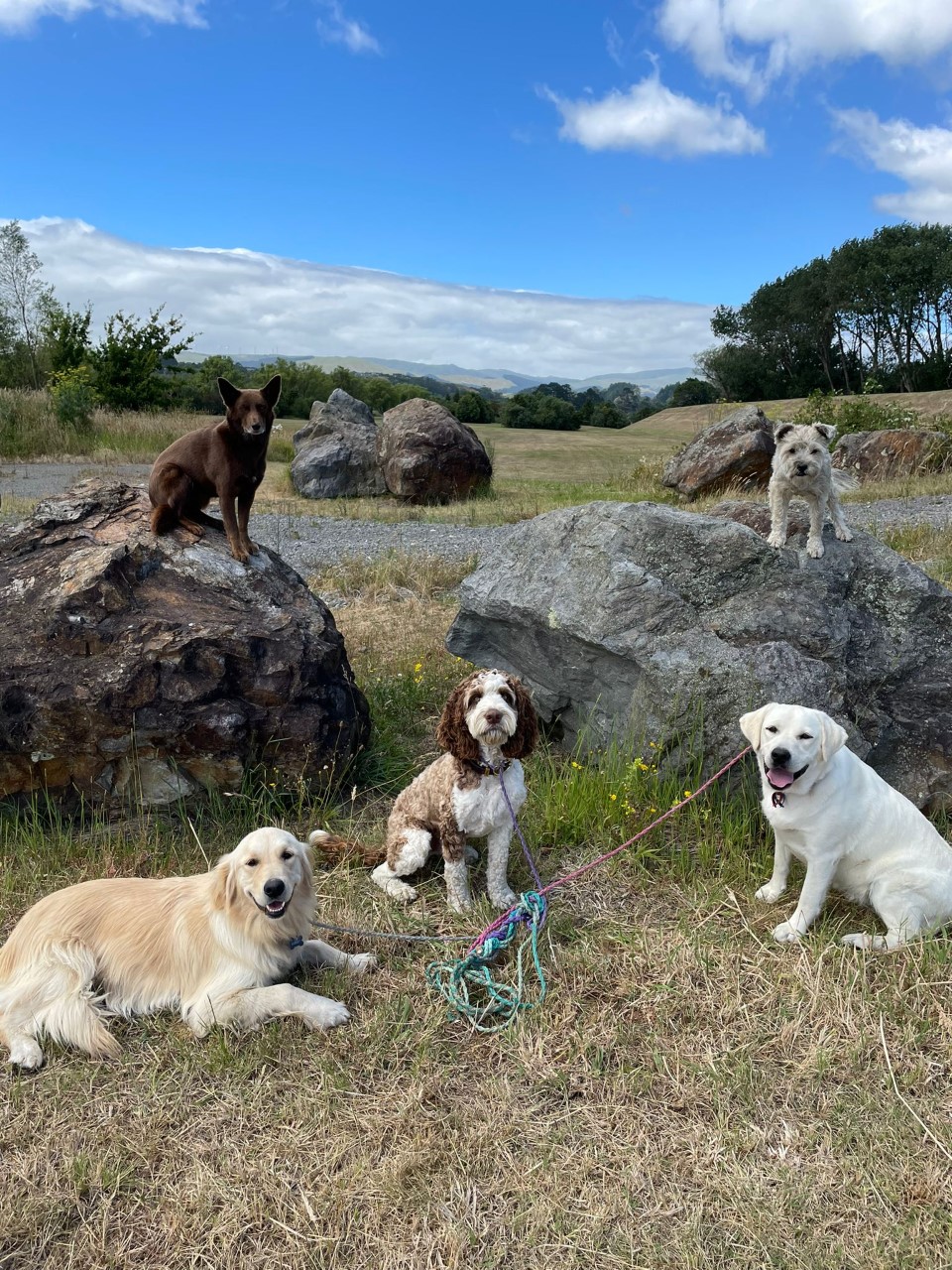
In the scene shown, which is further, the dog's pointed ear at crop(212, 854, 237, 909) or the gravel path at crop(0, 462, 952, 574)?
the gravel path at crop(0, 462, 952, 574)

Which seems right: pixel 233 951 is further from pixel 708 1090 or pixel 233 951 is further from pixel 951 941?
pixel 951 941

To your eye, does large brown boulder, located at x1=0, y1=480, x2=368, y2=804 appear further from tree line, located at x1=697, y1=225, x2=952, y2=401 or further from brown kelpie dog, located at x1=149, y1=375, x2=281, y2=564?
tree line, located at x1=697, y1=225, x2=952, y2=401

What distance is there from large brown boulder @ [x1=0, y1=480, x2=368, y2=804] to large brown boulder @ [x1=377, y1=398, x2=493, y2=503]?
A: 1297 cm

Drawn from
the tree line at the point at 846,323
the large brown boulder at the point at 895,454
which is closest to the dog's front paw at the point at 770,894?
the large brown boulder at the point at 895,454

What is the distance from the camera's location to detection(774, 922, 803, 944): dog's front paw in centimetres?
392

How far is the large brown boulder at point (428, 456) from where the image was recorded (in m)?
18.0

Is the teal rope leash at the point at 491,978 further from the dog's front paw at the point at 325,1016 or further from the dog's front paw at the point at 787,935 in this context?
the dog's front paw at the point at 787,935

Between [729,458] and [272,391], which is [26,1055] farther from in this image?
[729,458]

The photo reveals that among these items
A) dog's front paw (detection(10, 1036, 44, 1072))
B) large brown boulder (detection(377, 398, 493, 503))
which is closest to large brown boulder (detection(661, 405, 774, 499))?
large brown boulder (detection(377, 398, 493, 503))

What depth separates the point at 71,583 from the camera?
484 cm

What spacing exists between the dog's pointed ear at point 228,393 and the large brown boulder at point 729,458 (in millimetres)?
13804

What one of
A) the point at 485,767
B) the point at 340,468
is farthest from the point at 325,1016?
the point at 340,468

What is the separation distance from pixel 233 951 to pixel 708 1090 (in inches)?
76.3

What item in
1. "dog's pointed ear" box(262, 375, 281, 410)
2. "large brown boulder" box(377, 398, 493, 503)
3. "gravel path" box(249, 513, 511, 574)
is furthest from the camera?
"large brown boulder" box(377, 398, 493, 503)
